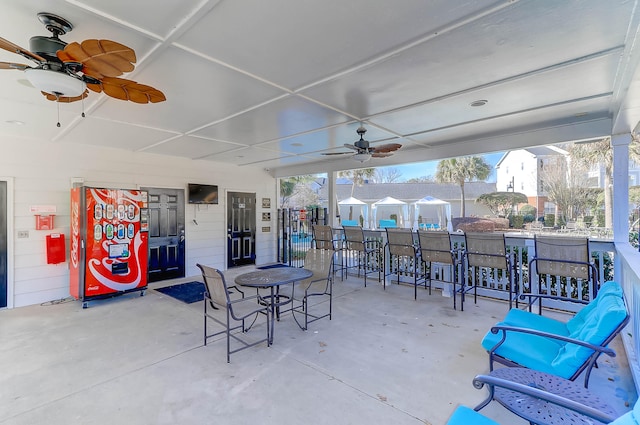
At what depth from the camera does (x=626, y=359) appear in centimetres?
302

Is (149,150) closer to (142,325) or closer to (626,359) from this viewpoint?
(142,325)

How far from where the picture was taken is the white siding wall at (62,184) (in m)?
4.93

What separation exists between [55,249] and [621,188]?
8.63 meters

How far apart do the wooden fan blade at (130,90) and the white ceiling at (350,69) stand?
30cm

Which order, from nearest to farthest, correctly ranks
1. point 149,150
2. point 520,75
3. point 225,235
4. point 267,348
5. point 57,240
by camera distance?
point 520,75
point 267,348
point 57,240
point 149,150
point 225,235

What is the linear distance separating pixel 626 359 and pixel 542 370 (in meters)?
1.82

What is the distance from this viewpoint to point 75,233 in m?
5.08

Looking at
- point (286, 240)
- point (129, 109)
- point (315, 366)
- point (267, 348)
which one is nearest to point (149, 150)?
point (129, 109)

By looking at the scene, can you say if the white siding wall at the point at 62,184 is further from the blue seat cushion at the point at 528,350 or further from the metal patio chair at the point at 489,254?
the blue seat cushion at the point at 528,350

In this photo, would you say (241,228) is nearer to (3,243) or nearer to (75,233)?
(75,233)

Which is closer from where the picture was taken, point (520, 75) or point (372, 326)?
point (520, 75)

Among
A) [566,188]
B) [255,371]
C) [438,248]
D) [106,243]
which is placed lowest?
[255,371]

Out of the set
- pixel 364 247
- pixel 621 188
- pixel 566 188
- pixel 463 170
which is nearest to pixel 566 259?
pixel 621 188

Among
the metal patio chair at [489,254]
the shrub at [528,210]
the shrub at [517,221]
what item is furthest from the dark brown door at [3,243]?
the shrub at [528,210]
